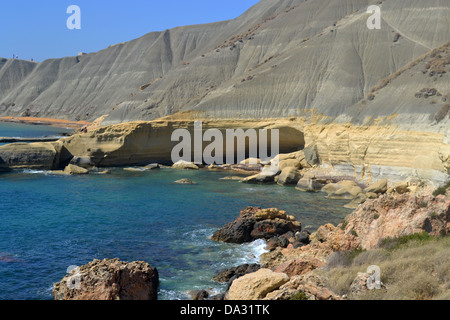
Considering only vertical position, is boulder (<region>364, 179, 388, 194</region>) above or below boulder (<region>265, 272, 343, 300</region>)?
below

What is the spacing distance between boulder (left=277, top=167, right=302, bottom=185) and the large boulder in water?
14860 millimetres

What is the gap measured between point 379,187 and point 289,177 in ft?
26.6

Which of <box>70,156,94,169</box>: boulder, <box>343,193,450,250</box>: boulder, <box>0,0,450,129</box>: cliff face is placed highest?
<box>0,0,450,129</box>: cliff face

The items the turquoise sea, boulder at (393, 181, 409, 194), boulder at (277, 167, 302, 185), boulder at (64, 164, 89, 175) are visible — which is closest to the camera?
the turquoise sea

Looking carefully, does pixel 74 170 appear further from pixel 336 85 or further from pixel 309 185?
pixel 336 85

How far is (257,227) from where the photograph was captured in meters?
22.8

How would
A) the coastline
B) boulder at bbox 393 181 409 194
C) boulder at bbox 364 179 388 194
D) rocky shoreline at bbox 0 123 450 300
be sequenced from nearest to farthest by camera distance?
rocky shoreline at bbox 0 123 450 300, boulder at bbox 393 181 409 194, boulder at bbox 364 179 388 194, the coastline

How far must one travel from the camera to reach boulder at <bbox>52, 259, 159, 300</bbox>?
13.0 meters

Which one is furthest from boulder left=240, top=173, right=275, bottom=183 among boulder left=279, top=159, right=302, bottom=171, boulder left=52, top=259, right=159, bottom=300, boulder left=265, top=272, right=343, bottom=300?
boulder left=265, top=272, right=343, bottom=300

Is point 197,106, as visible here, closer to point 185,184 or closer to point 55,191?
point 185,184

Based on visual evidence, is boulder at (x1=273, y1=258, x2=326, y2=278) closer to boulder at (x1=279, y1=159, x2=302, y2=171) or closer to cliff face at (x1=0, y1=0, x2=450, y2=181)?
cliff face at (x1=0, y1=0, x2=450, y2=181)

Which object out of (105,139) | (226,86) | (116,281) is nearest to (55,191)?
(105,139)

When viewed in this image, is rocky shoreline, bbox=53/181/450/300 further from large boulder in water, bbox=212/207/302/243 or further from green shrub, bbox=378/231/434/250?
large boulder in water, bbox=212/207/302/243

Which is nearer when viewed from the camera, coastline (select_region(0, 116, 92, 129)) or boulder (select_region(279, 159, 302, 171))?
boulder (select_region(279, 159, 302, 171))
